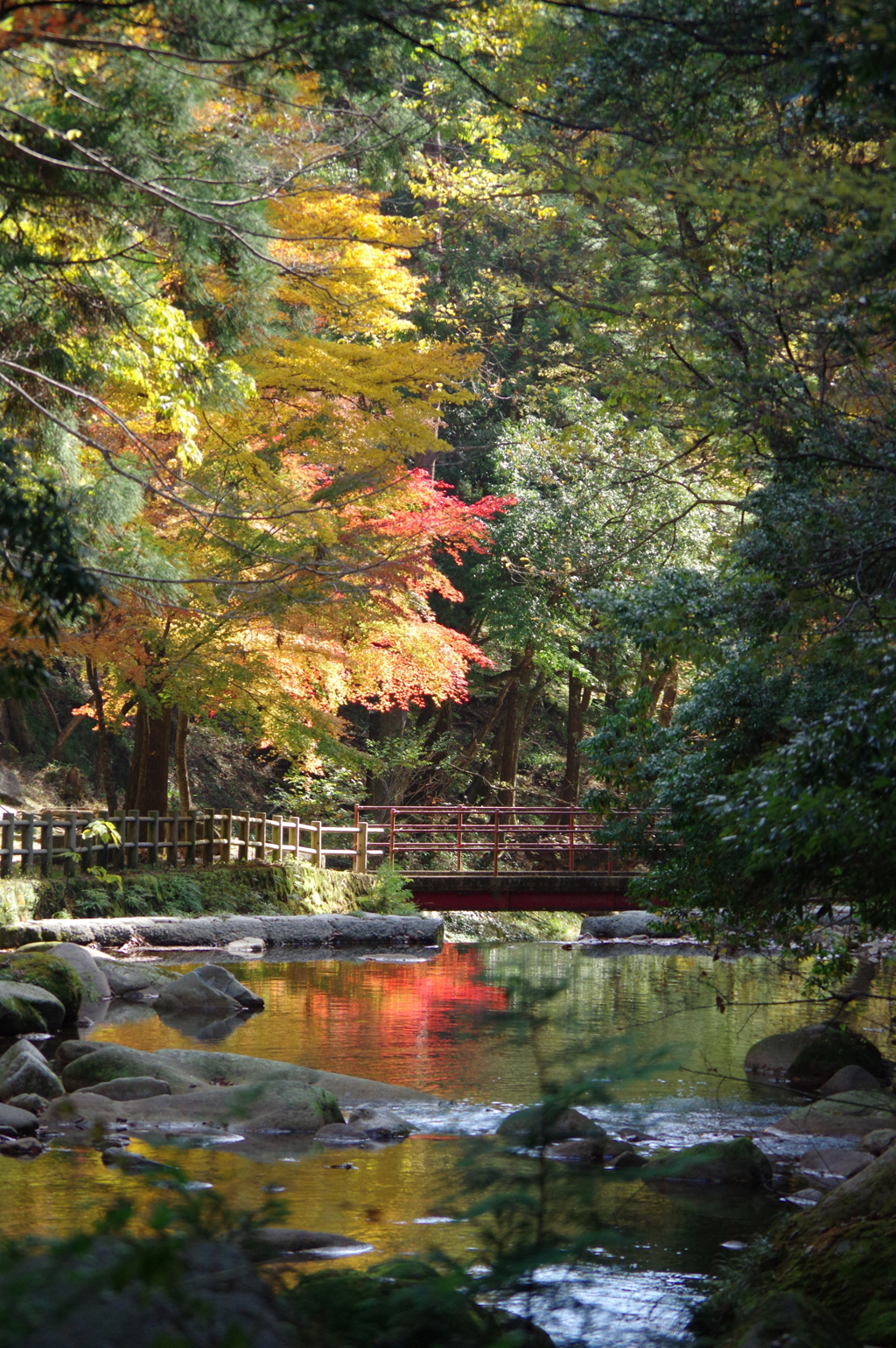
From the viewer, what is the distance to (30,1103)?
817 cm

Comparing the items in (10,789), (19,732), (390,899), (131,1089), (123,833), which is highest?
(19,732)

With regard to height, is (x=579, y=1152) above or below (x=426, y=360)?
below

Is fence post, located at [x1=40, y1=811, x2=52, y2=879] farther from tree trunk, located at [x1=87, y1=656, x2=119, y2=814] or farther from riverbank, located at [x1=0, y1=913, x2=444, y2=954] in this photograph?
tree trunk, located at [x1=87, y1=656, x2=119, y2=814]

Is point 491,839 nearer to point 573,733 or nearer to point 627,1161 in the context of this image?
point 573,733

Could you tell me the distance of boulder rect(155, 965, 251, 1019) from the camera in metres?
12.5

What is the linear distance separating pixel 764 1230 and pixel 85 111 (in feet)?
24.8

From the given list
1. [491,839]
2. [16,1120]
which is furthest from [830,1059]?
[491,839]

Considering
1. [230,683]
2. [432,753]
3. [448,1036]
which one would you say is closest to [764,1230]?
[448,1036]

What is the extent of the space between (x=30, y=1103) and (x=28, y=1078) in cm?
35

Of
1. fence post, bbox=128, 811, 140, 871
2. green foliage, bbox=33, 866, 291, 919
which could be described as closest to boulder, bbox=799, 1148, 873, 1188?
green foliage, bbox=33, 866, 291, 919

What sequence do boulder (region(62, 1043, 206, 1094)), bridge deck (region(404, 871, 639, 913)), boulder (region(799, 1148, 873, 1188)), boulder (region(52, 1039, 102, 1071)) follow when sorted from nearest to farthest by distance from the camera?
boulder (region(799, 1148, 873, 1188)), boulder (region(62, 1043, 206, 1094)), boulder (region(52, 1039, 102, 1071)), bridge deck (region(404, 871, 639, 913))

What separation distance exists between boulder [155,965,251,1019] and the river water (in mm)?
339

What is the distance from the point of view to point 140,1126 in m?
7.87

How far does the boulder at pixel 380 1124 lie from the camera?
8.01 m
